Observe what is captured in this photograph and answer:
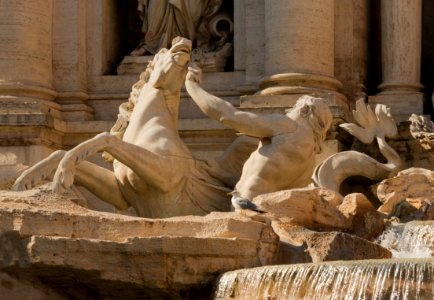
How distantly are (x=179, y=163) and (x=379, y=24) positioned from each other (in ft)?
18.5

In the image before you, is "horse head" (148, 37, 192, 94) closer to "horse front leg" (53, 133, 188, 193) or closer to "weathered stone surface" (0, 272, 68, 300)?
"horse front leg" (53, 133, 188, 193)

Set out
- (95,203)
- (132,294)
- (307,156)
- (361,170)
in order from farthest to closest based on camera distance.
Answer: (95,203) < (361,170) < (307,156) < (132,294)

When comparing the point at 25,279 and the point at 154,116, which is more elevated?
the point at 154,116

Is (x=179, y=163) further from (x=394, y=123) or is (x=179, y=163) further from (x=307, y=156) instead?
(x=394, y=123)

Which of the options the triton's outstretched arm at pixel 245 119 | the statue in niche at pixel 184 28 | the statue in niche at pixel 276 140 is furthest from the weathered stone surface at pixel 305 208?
the statue in niche at pixel 184 28

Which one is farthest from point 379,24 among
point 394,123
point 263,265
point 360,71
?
point 263,265

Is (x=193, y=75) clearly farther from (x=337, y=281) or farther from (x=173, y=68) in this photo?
(x=337, y=281)

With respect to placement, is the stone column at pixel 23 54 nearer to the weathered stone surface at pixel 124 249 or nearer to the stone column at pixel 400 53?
the stone column at pixel 400 53

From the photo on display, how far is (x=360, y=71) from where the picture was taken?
26125 millimetres

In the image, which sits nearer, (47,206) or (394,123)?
(47,206)

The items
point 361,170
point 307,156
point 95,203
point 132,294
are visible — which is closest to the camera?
point 132,294

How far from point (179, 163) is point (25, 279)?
4362 millimetres

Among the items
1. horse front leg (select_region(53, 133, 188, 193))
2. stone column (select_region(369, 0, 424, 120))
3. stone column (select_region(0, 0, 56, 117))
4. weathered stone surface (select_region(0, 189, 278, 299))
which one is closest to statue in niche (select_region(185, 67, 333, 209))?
horse front leg (select_region(53, 133, 188, 193))

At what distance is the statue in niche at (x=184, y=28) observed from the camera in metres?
27.0
